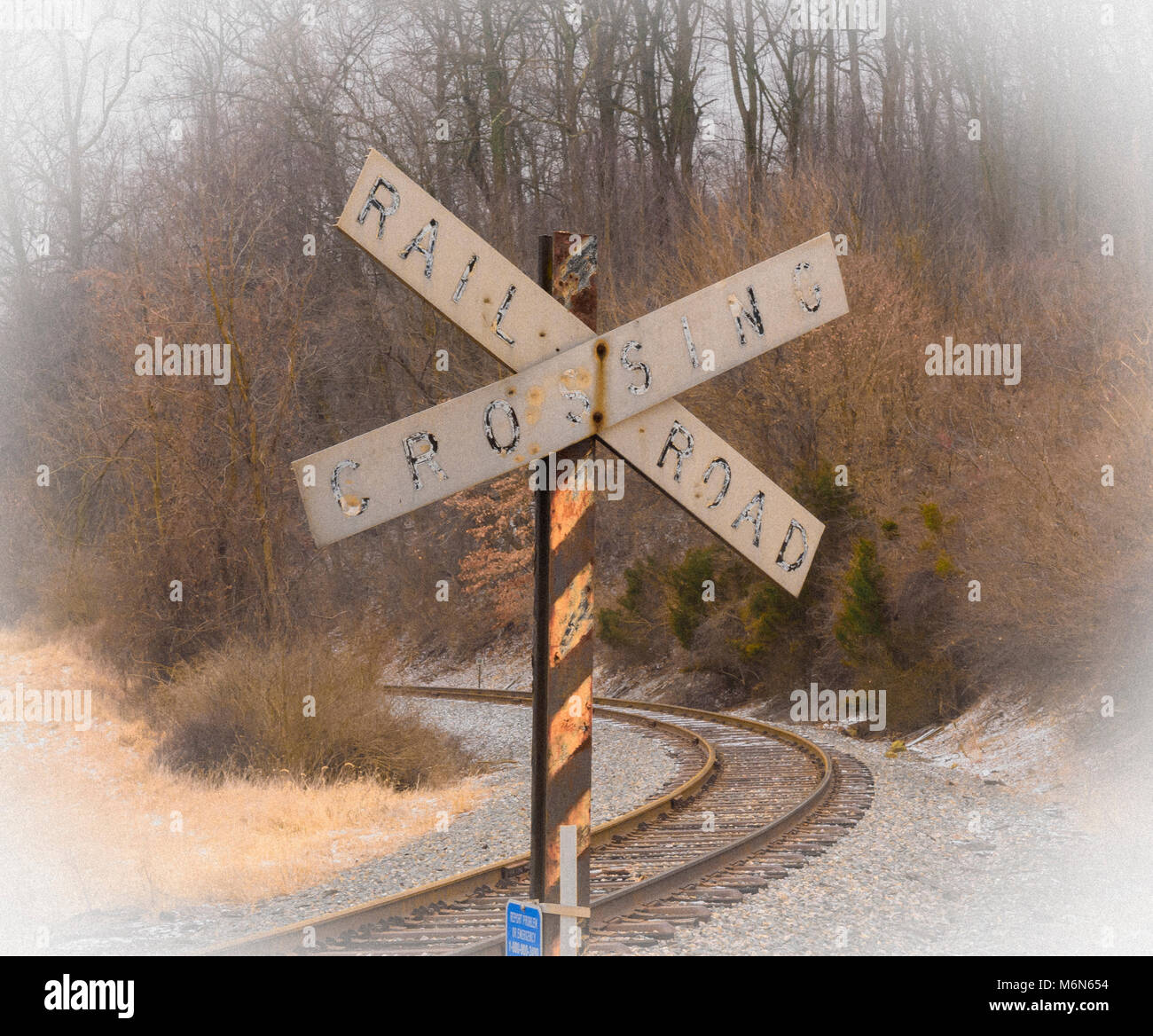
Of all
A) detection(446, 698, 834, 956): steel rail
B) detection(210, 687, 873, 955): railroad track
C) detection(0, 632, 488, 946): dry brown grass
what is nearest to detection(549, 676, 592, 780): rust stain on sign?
detection(446, 698, 834, 956): steel rail

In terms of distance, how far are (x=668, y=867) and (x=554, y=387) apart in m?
5.20

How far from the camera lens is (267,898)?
7.80 metres

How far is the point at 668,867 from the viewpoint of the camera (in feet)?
25.3

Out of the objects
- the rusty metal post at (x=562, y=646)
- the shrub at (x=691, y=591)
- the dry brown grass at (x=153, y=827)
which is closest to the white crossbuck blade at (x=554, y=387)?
the rusty metal post at (x=562, y=646)

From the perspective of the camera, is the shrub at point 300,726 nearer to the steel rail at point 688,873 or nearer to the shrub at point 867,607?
the steel rail at point 688,873

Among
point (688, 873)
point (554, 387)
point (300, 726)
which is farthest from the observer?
point (300, 726)

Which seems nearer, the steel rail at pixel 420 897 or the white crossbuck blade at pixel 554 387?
the white crossbuck blade at pixel 554 387

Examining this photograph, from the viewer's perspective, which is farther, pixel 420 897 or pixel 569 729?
Answer: pixel 420 897

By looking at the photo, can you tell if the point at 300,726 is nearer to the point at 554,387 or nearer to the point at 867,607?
the point at 867,607

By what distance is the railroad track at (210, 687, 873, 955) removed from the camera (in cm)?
584

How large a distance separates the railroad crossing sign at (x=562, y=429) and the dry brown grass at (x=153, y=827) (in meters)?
4.35

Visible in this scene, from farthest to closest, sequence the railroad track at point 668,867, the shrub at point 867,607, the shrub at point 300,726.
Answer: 1. the shrub at point 867,607
2. the shrub at point 300,726
3. the railroad track at point 668,867

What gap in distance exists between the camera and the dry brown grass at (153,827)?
25.8 ft

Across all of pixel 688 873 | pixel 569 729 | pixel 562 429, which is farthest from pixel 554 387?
pixel 688 873
